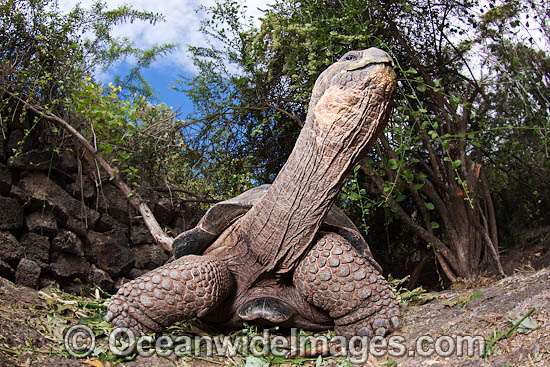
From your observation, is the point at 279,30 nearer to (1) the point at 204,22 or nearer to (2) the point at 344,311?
(1) the point at 204,22

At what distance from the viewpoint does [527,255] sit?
460cm

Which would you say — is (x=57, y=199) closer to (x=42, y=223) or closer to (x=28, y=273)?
(x=42, y=223)

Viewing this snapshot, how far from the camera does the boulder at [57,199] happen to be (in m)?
3.83

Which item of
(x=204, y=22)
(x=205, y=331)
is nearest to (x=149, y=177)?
(x=204, y=22)

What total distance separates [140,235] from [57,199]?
866mm

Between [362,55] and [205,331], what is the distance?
1.68 m

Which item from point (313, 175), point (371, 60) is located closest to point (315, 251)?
point (313, 175)

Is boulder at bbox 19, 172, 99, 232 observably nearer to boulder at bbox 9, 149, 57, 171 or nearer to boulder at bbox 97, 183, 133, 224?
boulder at bbox 9, 149, 57, 171

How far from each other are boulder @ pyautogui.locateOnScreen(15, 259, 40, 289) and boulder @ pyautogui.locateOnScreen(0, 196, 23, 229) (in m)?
0.31

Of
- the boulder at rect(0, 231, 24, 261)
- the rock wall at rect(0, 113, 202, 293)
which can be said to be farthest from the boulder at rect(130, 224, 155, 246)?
the boulder at rect(0, 231, 24, 261)

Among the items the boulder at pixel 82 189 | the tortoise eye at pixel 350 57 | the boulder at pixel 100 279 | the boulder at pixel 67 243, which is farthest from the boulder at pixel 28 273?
the tortoise eye at pixel 350 57

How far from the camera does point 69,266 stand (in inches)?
152

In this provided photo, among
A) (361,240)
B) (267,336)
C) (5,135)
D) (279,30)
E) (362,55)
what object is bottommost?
(267,336)

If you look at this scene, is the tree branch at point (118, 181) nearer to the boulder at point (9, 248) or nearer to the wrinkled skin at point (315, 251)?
the boulder at point (9, 248)
